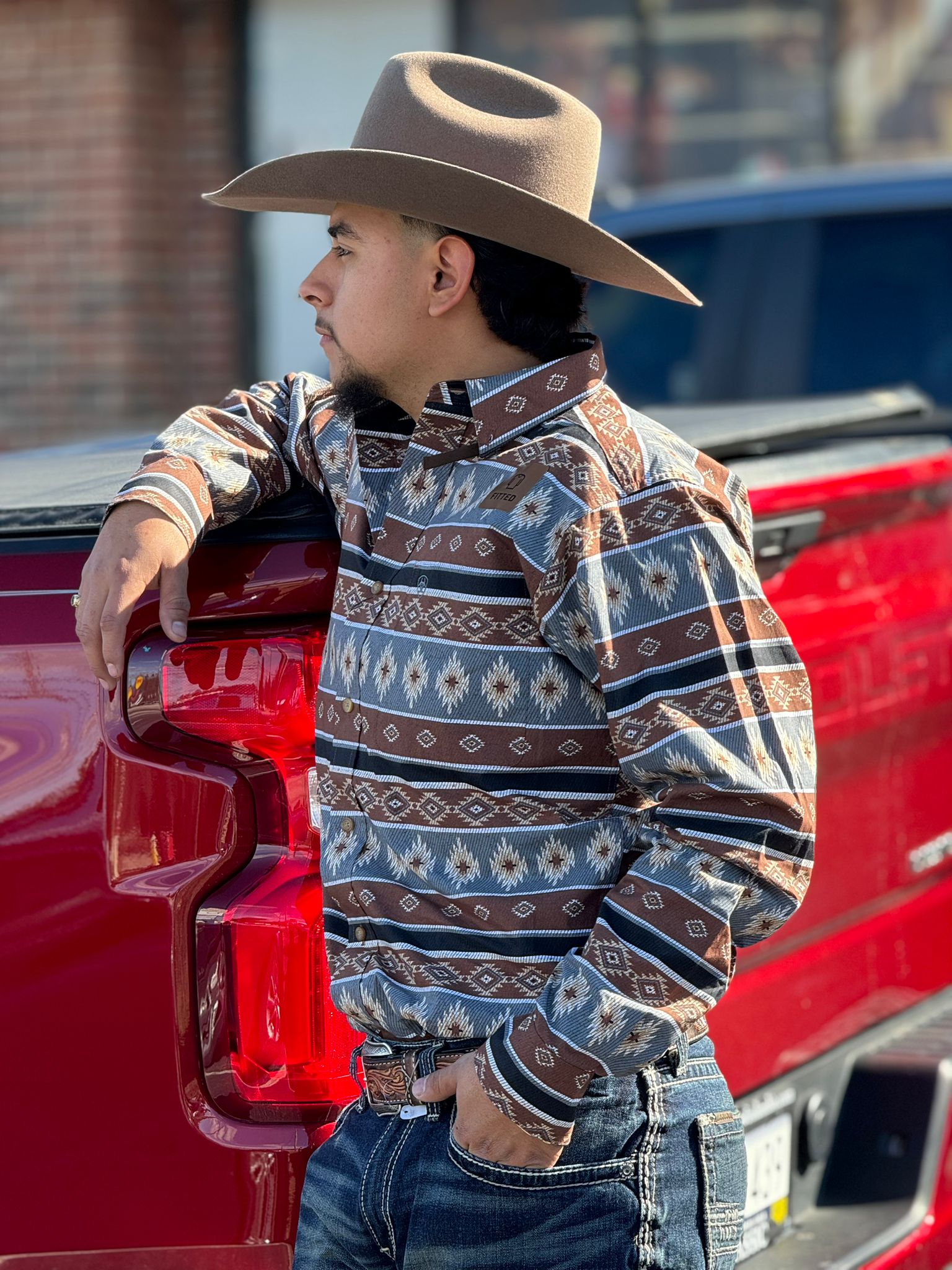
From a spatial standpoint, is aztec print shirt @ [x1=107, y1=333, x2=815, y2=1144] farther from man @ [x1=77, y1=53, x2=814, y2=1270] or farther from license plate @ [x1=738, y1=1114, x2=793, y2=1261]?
license plate @ [x1=738, y1=1114, x2=793, y2=1261]

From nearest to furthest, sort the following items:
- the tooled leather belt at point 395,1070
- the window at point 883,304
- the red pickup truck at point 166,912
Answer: the tooled leather belt at point 395,1070
the red pickup truck at point 166,912
the window at point 883,304

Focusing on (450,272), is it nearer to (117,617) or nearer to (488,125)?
(488,125)

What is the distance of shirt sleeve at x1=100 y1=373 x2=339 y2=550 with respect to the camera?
1750mm

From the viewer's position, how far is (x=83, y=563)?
1770mm

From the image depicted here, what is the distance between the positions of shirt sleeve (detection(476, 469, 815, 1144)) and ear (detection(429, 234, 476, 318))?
1.02 ft

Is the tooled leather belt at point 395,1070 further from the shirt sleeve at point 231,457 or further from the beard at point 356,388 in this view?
the beard at point 356,388

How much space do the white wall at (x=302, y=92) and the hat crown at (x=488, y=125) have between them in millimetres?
6837

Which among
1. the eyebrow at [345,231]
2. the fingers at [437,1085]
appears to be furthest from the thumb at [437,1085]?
the eyebrow at [345,231]

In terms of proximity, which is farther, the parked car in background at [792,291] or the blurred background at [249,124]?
the blurred background at [249,124]

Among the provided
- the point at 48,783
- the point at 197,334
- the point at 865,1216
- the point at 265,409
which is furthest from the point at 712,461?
the point at 197,334

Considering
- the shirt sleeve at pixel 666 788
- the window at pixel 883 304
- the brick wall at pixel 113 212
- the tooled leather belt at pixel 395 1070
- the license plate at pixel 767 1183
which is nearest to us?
the shirt sleeve at pixel 666 788

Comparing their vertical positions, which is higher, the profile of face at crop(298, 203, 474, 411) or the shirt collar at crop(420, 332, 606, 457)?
the profile of face at crop(298, 203, 474, 411)

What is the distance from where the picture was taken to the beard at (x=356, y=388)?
1.75 m

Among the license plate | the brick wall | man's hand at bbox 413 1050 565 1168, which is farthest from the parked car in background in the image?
the brick wall
